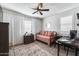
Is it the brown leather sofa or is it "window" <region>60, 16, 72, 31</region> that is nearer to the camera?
"window" <region>60, 16, 72, 31</region>

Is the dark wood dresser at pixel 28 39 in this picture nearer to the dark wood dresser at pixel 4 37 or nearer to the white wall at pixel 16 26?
the white wall at pixel 16 26

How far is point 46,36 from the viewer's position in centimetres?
164

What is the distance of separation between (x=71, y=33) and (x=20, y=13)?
3.71ft

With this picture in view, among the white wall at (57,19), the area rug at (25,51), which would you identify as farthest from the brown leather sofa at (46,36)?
the area rug at (25,51)

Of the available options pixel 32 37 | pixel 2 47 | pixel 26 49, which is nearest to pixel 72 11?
pixel 32 37

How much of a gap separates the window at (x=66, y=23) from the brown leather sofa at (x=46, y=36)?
0.24 m

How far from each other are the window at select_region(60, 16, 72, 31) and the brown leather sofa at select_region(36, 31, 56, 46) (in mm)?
241

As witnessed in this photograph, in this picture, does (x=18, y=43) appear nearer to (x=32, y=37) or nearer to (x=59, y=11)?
(x=32, y=37)

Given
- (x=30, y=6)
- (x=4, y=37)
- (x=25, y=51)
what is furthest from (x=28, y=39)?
(x=30, y=6)

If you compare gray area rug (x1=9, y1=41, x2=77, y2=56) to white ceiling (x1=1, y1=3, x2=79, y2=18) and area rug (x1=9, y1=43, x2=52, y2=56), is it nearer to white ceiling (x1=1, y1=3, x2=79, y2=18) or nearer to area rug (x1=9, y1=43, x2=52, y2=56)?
area rug (x1=9, y1=43, x2=52, y2=56)

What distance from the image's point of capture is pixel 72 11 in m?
1.42

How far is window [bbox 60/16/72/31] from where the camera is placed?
1475mm

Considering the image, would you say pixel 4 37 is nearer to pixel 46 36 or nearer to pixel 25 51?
pixel 25 51

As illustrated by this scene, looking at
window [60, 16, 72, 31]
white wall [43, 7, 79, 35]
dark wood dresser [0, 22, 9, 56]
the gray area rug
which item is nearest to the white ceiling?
white wall [43, 7, 79, 35]
